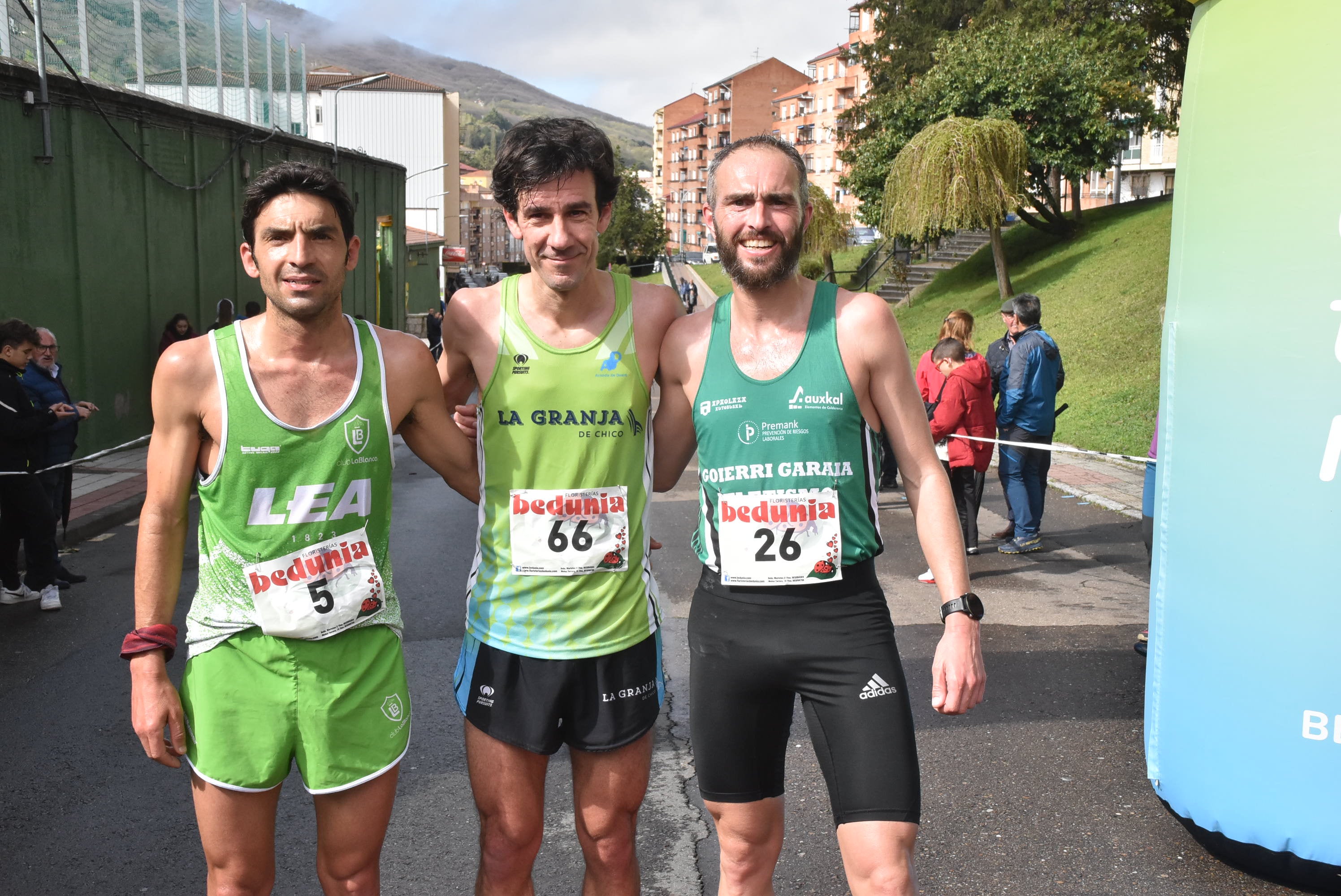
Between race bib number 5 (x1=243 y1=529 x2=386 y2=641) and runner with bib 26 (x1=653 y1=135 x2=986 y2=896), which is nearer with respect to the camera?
race bib number 5 (x1=243 y1=529 x2=386 y2=641)

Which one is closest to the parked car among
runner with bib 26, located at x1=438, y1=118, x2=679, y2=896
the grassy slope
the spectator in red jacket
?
the grassy slope

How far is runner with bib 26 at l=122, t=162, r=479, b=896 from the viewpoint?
2.68 m

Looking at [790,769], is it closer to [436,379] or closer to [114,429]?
[436,379]

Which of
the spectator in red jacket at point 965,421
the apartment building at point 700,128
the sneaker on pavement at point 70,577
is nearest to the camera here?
the sneaker on pavement at point 70,577

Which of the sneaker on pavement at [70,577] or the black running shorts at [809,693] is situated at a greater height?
the black running shorts at [809,693]

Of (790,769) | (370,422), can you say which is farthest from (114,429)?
(370,422)

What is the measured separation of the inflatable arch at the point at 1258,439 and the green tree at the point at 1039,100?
91.4ft

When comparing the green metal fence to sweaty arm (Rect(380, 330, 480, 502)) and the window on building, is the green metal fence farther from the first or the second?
the window on building

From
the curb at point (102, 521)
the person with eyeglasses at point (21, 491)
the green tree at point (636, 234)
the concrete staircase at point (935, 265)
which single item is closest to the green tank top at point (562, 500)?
the person with eyeglasses at point (21, 491)

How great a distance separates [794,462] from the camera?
9.42 ft

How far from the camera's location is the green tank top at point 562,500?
2.94m

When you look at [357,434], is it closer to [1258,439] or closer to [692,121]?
[1258,439]

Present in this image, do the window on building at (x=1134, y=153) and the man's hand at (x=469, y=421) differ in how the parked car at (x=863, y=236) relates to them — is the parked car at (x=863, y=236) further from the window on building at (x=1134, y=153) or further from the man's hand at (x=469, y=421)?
the man's hand at (x=469, y=421)

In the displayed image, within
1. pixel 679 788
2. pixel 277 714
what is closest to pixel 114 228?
pixel 679 788
